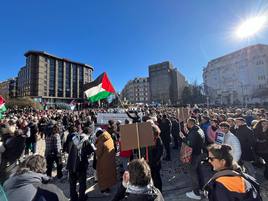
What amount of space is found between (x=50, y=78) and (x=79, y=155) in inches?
3449

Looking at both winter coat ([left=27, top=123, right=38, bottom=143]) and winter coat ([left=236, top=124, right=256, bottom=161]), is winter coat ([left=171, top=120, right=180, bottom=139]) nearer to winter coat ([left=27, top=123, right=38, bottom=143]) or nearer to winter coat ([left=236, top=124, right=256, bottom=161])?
winter coat ([left=236, top=124, right=256, bottom=161])

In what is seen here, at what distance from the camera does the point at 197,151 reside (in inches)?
191

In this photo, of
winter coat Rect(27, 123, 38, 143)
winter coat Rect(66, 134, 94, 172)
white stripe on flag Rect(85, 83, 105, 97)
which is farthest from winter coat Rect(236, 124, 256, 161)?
winter coat Rect(27, 123, 38, 143)

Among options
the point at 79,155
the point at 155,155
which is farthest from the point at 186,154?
the point at 79,155

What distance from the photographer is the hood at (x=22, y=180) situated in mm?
2102

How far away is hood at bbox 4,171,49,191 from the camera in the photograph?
210cm

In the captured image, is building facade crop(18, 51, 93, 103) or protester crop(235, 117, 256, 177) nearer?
protester crop(235, 117, 256, 177)

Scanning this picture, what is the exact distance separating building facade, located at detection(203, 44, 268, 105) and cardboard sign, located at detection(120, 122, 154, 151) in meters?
66.8

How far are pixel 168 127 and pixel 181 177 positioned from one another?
2444 mm

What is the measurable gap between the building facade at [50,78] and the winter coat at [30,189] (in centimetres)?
8302

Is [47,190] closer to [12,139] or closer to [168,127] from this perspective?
[12,139]

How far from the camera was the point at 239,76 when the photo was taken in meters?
78.3

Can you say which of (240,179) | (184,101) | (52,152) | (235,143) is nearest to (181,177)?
(235,143)

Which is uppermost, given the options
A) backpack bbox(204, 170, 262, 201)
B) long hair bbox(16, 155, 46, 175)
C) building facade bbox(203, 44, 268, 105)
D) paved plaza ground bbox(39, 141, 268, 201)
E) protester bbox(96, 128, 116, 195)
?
building facade bbox(203, 44, 268, 105)
